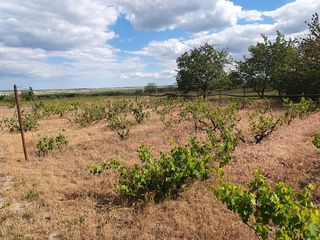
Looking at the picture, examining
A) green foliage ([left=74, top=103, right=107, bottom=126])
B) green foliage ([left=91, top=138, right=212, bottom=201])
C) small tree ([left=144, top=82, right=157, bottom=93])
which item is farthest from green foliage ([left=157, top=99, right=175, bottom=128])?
small tree ([left=144, top=82, right=157, bottom=93])

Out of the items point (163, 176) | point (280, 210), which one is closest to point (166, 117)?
point (163, 176)

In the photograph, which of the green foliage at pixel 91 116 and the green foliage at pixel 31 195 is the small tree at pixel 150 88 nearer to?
the green foliage at pixel 91 116

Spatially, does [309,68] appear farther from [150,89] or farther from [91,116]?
[150,89]

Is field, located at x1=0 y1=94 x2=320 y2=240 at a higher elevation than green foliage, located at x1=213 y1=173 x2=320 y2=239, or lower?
lower

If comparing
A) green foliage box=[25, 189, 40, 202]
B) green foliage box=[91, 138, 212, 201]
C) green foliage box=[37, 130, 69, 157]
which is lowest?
green foliage box=[25, 189, 40, 202]

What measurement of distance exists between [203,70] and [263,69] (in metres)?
8.10

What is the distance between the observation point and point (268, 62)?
1225 inches

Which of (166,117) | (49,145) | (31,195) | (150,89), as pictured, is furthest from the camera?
(150,89)

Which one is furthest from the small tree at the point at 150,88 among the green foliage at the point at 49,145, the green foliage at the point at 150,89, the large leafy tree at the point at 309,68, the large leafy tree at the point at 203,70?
the green foliage at the point at 49,145

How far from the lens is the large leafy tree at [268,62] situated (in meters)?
30.5

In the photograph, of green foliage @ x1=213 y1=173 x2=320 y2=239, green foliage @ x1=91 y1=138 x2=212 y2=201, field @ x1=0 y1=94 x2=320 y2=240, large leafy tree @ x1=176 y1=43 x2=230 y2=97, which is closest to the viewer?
green foliage @ x1=213 y1=173 x2=320 y2=239

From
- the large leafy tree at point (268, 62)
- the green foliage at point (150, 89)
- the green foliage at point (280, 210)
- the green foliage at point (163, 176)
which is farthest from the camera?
the green foliage at point (150, 89)

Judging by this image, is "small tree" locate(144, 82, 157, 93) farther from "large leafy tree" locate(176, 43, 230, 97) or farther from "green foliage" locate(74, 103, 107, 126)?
"green foliage" locate(74, 103, 107, 126)

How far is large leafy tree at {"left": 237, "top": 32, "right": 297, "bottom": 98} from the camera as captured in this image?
1201 inches
